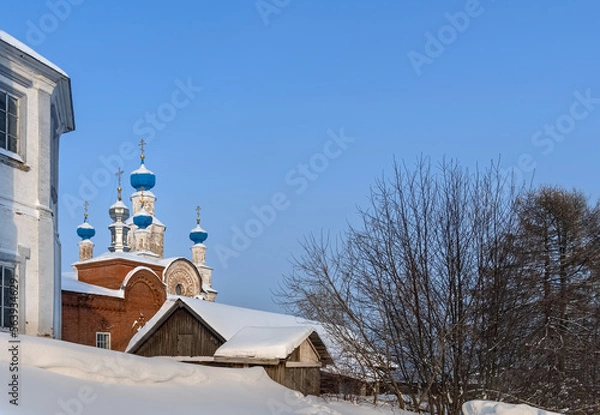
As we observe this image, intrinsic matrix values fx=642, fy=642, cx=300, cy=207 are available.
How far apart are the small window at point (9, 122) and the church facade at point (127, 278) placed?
1953cm

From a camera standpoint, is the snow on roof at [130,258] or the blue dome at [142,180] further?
the blue dome at [142,180]

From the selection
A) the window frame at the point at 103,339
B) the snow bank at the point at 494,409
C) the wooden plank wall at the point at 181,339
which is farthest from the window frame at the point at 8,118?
the window frame at the point at 103,339

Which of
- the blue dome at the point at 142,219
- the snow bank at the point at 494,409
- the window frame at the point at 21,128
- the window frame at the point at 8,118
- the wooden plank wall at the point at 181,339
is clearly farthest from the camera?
the blue dome at the point at 142,219

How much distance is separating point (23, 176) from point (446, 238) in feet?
24.8

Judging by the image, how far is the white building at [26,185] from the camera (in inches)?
442

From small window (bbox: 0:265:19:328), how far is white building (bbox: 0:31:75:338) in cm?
2

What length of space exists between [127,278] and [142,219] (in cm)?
1036

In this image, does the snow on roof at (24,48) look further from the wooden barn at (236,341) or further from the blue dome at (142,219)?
the blue dome at (142,219)

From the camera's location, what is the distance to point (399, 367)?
33.9 feet

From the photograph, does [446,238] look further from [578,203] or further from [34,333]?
[578,203]

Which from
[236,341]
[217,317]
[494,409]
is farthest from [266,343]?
[494,409]

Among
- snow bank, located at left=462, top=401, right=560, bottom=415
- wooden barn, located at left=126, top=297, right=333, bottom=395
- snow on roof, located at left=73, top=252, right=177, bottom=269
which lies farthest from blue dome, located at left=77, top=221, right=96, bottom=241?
snow bank, located at left=462, top=401, right=560, bottom=415

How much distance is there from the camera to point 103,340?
31.7 metres

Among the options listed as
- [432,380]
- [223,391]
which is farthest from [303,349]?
[432,380]
